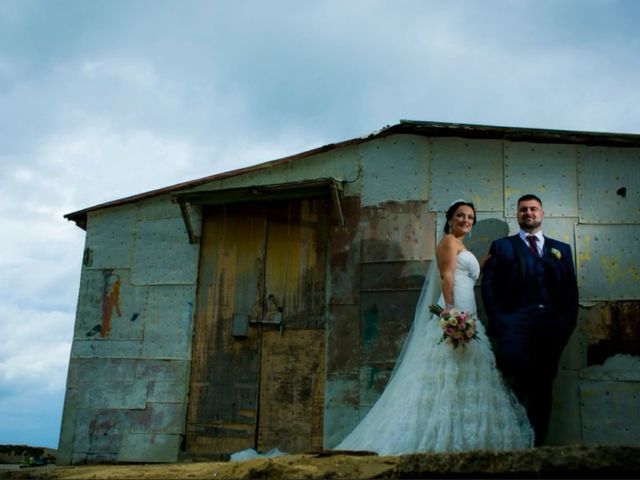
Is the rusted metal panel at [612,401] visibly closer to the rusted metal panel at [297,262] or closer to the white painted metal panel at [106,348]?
the rusted metal panel at [297,262]

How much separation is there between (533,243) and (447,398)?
191 cm

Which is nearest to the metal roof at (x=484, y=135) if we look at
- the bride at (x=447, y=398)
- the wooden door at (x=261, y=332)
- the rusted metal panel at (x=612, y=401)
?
the wooden door at (x=261, y=332)

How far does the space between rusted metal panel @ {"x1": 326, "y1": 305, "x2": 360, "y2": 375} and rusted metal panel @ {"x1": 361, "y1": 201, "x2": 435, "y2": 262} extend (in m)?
0.63

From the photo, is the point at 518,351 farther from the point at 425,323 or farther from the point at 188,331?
the point at 188,331

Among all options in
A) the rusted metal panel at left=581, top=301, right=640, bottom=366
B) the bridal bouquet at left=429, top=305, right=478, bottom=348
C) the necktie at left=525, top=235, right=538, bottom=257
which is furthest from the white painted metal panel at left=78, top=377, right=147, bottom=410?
the rusted metal panel at left=581, top=301, right=640, bottom=366

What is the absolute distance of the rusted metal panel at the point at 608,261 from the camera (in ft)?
26.6

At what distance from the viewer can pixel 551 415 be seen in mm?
7867

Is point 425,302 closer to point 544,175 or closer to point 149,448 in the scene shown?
point 544,175

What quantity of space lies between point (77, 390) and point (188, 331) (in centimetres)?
161

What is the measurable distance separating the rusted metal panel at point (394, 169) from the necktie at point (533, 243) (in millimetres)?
1406

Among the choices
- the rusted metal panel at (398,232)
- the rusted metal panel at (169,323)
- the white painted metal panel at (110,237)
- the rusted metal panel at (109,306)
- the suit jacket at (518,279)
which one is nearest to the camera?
the suit jacket at (518,279)

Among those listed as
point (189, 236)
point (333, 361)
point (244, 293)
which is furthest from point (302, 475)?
point (189, 236)

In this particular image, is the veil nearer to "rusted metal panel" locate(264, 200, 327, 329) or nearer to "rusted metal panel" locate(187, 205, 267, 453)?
"rusted metal panel" locate(264, 200, 327, 329)

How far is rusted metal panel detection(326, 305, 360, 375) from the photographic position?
8.66 meters
